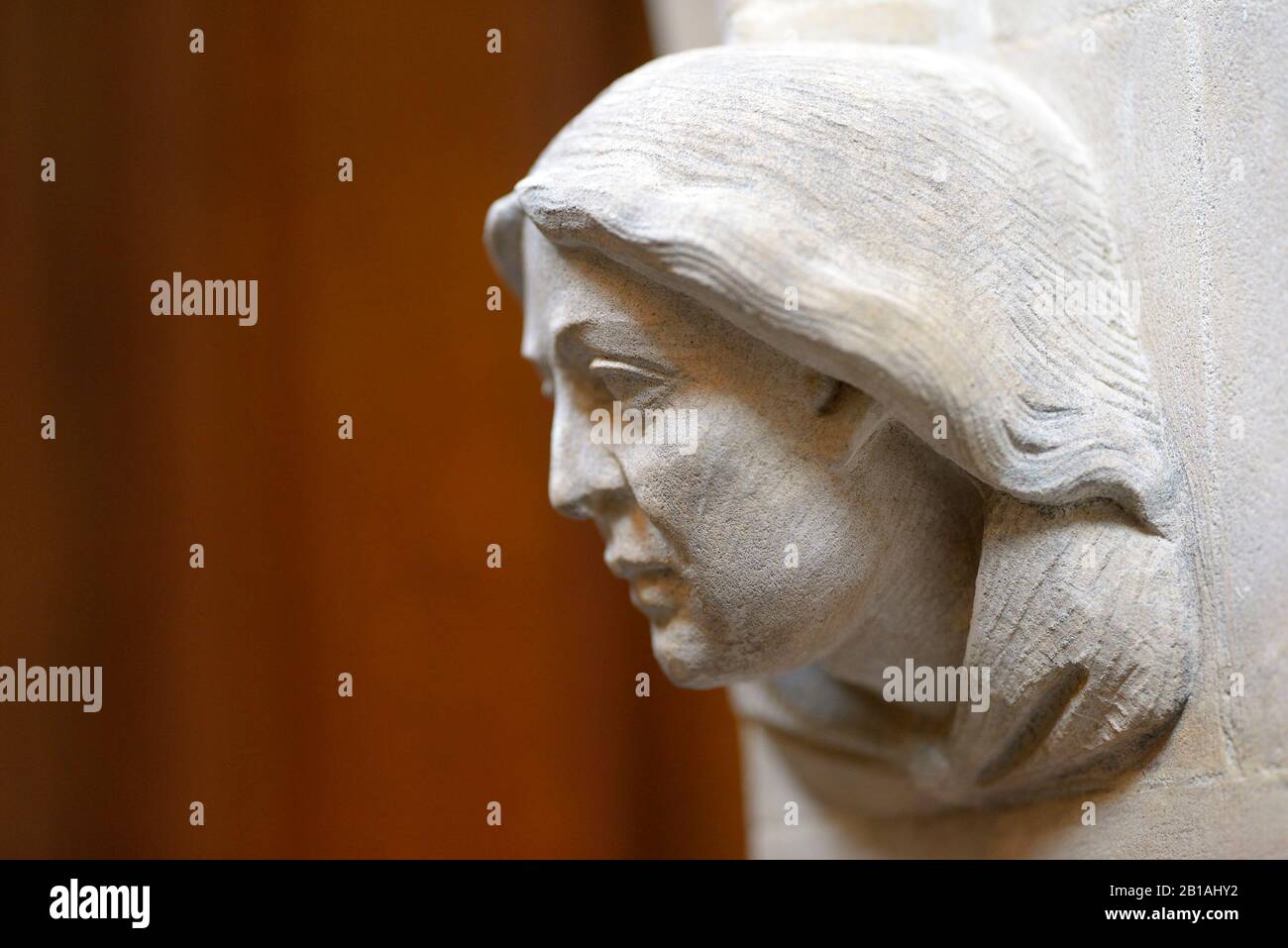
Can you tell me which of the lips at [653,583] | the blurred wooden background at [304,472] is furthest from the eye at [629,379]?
the blurred wooden background at [304,472]

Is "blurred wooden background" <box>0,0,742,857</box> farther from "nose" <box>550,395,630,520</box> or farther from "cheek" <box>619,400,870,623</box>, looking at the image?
"cheek" <box>619,400,870,623</box>

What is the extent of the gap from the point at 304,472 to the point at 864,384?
131 centimetres

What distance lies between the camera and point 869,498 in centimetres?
155

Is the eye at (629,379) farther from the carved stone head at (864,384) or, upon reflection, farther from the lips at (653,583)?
the lips at (653,583)

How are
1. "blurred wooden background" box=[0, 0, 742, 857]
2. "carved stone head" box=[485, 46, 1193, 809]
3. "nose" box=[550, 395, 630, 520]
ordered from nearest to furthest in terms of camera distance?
1. "carved stone head" box=[485, 46, 1193, 809]
2. "nose" box=[550, 395, 630, 520]
3. "blurred wooden background" box=[0, 0, 742, 857]

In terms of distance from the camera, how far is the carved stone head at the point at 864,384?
4.72ft

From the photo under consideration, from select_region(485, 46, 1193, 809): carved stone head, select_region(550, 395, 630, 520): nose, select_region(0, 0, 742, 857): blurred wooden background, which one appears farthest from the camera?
select_region(0, 0, 742, 857): blurred wooden background

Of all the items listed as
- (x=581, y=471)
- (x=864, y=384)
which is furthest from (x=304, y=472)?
(x=864, y=384)

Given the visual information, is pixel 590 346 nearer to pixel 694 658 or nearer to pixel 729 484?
pixel 729 484

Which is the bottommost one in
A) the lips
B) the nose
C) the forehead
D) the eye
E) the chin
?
the chin

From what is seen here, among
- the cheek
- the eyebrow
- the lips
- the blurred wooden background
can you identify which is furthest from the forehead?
the blurred wooden background

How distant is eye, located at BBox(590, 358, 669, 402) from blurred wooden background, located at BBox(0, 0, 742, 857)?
3.49ft

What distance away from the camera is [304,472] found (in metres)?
2.50

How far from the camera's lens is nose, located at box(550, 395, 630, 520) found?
1.57m
